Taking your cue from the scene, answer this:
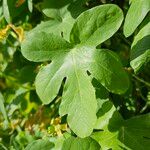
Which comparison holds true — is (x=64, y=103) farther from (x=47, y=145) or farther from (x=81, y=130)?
(x=47, y=145)

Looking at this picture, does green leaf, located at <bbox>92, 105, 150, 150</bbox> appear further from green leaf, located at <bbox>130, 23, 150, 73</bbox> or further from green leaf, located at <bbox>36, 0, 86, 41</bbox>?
green leaf, located at <bbox>36, 0, 86, 41</bbox>

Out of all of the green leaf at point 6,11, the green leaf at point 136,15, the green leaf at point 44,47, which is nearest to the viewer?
the green leaf at point 136,15

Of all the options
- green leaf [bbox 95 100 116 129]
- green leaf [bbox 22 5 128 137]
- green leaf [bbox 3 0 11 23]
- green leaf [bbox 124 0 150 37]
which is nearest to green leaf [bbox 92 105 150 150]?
green leaf [bbox 95 100 116 129]

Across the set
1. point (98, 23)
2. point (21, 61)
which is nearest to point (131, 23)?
point (98, 23)

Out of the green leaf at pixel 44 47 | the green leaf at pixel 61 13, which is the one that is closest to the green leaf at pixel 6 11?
the green leaf at pixel 61 13

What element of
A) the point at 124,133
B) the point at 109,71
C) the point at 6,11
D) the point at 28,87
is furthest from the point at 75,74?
the point at 28,87

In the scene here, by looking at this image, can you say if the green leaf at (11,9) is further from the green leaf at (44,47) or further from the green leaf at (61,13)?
the green leaf at (44,47)

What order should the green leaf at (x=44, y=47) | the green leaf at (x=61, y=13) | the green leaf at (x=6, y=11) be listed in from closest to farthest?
the green leaf at (x=44, y=47)
the green leaf at (x=61, y=13)
the green leaf at (x=6, y=11)
